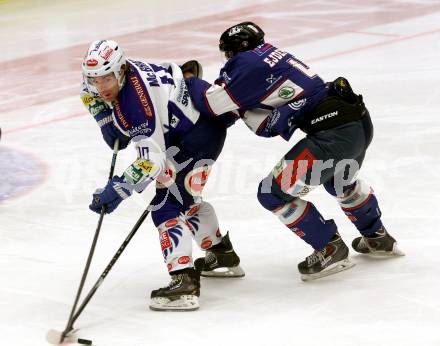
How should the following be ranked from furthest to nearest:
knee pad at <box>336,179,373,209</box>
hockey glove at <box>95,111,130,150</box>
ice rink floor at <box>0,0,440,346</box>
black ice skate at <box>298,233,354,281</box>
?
knee pad at <box>336,179,373,209</box> → black ice skate at <box>298,233,354,281</box> → hockey glove at <box>95,111,130,150</box> → ice rink floor at <box>0,0,440,346</box>

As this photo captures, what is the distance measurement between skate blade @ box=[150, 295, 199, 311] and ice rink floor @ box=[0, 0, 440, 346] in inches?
1.8

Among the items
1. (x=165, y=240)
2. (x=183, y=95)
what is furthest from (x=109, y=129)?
(x=165, y=240)

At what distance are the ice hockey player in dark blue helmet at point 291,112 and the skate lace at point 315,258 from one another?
0.08 metres

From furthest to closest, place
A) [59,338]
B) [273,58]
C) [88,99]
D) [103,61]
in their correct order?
[88,99], [273,58], [103,61], [59,338]

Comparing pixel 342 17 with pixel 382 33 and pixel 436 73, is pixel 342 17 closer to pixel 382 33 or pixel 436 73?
pixel 382 33

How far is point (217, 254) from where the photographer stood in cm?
Result: 485

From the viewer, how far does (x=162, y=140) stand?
430cm

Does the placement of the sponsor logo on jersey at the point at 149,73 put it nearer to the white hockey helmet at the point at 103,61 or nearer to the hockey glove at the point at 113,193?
the white hockey helmet at the point at 103,61

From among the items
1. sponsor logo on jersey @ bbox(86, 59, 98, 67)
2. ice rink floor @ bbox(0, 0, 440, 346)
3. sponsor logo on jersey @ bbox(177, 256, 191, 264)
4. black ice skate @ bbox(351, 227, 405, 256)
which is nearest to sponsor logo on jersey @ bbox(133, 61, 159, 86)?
sponsor logo on jersey @ bbox(86, 59, 98, 67)

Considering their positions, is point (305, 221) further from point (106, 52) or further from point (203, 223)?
point (106, 52)

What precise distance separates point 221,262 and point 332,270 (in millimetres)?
532

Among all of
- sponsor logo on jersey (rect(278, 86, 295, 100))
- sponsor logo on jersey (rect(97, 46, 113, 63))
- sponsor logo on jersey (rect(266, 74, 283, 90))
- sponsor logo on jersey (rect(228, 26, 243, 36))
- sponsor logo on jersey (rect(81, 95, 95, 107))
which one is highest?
sponsor logo on jersey (rect(228, 26, 243, 36))

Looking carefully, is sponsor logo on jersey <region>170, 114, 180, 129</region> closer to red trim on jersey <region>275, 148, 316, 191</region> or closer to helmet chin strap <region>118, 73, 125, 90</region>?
helmet chin strap <region>118, 73, 125, 90</region>

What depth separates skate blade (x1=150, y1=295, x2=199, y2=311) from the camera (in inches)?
173
